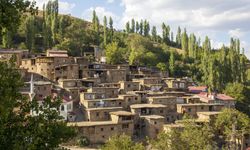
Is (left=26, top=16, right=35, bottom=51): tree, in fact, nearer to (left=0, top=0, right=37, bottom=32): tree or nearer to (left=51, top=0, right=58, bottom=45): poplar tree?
(left=51, top=0, right=58, bottom=45): poplar tree

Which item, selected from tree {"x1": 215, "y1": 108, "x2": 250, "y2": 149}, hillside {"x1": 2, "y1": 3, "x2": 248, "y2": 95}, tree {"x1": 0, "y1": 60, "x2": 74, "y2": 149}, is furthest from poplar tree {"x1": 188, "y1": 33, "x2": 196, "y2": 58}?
tree {"x1": 0, "y1": 60, "x2": 74, "y2": 149}

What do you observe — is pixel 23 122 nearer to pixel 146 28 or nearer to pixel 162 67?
pixel 162 67

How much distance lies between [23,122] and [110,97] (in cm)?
3703

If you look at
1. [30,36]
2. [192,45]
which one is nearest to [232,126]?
[30,36]

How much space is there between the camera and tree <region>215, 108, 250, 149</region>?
40.9 meters

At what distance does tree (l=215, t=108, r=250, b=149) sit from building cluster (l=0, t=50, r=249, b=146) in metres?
1.63

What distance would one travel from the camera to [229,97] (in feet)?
184

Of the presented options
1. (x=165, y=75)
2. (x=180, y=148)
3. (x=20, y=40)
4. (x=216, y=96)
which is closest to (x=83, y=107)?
(x=180, y=148)

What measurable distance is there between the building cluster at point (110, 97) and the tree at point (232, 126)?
5.34 ft

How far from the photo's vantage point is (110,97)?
4588 centimetres

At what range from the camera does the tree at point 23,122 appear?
7.76 metres

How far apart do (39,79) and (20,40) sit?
886 inches

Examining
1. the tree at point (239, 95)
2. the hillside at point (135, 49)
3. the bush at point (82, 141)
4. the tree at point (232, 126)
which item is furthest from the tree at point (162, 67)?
the bush at point (82, 141)

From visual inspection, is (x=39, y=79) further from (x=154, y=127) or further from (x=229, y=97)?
(x=229, y=97)
